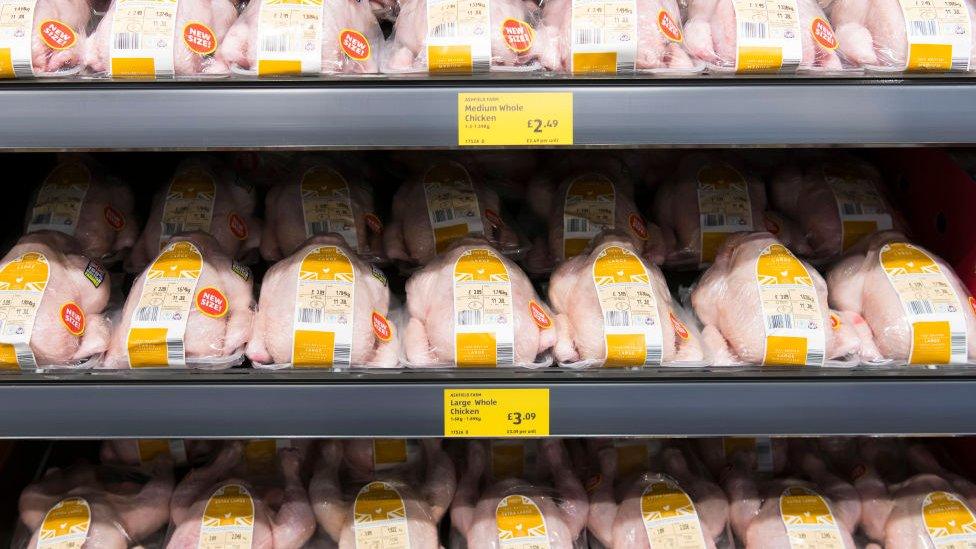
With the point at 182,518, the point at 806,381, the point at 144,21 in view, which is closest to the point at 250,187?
the point at 144,21

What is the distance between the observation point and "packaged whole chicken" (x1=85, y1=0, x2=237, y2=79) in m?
1.16

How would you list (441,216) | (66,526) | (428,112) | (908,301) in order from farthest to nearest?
(441,216) → (66,526) → (908,301) → (428,112)

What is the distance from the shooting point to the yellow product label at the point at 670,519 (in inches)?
55.4

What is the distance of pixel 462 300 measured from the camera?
4.23 ft

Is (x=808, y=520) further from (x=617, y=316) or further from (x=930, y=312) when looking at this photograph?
(x=617, y=316)

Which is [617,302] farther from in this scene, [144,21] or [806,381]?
[144,21]

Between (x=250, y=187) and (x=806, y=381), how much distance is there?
1.09 m

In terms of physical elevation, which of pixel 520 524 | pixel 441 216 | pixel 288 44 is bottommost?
pixel 520 524

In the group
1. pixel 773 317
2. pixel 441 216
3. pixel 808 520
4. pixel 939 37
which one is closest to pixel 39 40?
pixel 441 216

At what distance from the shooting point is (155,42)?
1.16 metres

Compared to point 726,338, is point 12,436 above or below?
below

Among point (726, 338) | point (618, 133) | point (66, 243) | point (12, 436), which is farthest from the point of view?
point (66, 243)

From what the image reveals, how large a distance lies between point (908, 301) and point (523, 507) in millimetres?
705

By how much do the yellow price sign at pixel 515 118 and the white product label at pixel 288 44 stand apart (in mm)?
242
